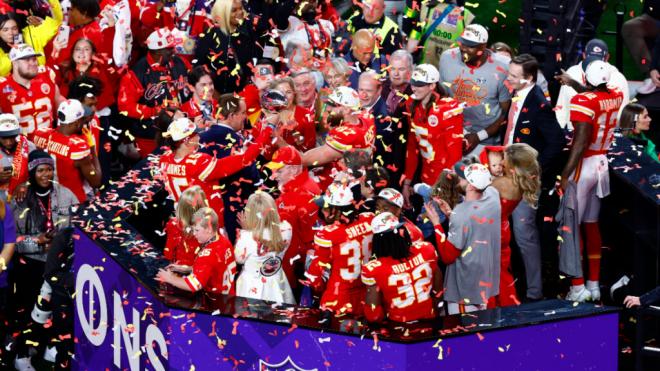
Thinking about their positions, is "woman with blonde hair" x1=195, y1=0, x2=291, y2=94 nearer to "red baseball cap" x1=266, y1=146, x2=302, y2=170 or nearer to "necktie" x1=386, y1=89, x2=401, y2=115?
"necktie" x1=386, y1=89, x2=401, y2=115

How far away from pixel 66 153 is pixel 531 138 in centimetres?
406

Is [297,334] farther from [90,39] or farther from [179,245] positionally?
[90,39]

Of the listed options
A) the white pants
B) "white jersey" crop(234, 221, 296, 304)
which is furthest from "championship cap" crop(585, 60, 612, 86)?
"white jersey" crop(234, 221, 296, 304)

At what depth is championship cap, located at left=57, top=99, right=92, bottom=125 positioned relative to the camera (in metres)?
13.2

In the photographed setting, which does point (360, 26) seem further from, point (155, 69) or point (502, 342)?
point (502, 342)

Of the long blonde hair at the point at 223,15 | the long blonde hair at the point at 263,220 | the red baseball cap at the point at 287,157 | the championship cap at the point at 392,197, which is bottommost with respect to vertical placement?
the long blonde hair at the point at 263,220

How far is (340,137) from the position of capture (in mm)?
12773

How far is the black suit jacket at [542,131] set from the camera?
1285cm

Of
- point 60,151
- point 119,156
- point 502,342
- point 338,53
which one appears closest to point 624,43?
point 338,53

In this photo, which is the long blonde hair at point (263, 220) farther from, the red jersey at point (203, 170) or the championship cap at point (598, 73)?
the championship cap at point (598, 73)

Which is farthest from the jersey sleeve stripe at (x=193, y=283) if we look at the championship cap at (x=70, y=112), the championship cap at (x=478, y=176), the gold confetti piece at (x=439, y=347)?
the championship cap at (x=70, y=112)

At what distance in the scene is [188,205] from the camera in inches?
447

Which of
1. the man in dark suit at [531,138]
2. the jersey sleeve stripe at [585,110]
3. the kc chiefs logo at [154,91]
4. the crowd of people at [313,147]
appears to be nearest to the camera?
the crowd of people at [313,147]

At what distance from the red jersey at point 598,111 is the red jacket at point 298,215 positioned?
2293mm
